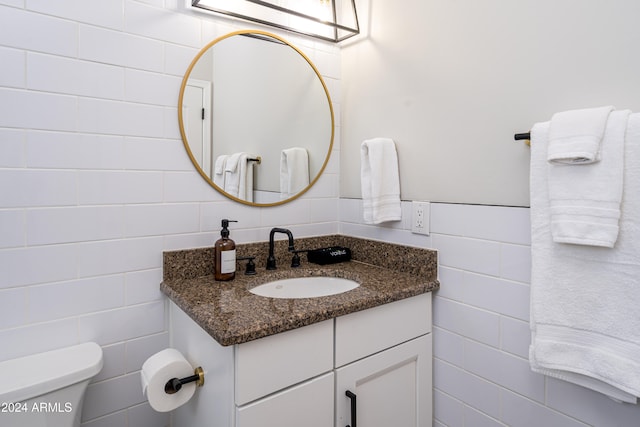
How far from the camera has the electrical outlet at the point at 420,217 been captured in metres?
1.31

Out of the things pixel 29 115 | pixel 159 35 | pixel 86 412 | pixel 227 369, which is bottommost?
pixel 86 412

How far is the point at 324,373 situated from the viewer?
977 millimetres

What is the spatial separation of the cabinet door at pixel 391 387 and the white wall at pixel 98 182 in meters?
0.67

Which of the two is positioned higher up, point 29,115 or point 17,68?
point 17,68

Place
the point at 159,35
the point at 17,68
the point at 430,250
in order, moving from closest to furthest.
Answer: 1. the point at 17,68
2. the point at 159,35
3. the point at 430,250

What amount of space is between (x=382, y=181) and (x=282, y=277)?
0.54m

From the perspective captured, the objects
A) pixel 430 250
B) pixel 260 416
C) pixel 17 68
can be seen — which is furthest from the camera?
pixel 430 250

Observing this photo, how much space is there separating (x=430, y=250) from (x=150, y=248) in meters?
0.99

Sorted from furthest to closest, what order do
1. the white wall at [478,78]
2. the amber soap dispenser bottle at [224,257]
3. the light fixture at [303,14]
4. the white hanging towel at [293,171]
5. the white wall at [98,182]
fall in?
the white hanging towel at [293,171]
the light fixture at [303,14]
the amber soap dispenser bottle at [224,257]
the white wall at [98,182]
the white wall at [478,78]

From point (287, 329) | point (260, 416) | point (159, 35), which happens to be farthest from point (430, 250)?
point (159, 35)

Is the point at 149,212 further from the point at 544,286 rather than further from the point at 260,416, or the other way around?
the point at 544,286

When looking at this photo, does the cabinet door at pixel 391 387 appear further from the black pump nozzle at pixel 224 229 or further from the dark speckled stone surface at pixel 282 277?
the black pump nozzle at pixel 224 229

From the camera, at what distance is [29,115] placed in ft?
3.32

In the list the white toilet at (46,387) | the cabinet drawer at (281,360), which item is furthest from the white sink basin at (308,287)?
the white toilet at (46,387)
